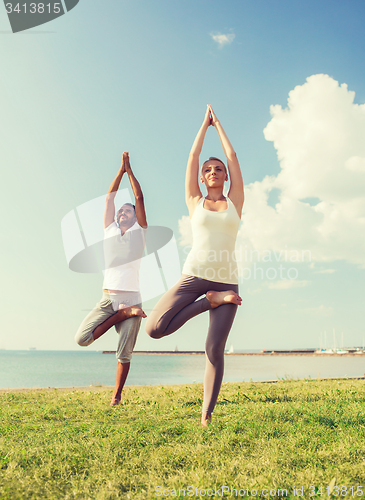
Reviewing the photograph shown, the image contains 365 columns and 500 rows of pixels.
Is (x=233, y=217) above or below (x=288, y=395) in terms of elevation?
above

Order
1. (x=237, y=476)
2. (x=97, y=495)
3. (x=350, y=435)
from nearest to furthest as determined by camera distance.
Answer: (x=97, y=495)
(x=237, y=476)
(x=350, y=435)

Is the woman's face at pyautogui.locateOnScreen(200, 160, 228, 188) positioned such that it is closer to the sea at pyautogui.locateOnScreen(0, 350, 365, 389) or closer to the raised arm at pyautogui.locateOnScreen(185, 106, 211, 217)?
the raised arm at pyautogui.locateOnScreen(185, 106, 211, 217)

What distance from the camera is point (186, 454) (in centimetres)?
307

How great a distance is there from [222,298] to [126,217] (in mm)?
2576

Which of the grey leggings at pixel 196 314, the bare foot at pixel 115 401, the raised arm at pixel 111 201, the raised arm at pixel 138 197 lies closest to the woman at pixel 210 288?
the grey leggings at pixel 196 314

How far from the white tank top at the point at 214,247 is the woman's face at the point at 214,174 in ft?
1.55

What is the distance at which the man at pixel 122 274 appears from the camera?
5.80m

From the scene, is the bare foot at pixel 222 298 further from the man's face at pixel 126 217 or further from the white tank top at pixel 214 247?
the man's face at pixel 126 217

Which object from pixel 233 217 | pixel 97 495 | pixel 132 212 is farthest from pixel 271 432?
pixel 132 212

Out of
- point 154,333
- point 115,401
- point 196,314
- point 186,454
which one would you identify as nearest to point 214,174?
point 196,314

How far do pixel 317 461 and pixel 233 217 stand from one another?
8.90 feet

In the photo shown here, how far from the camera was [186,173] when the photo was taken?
195 inches

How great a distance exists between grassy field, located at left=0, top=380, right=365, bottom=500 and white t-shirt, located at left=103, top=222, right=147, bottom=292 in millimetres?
1936

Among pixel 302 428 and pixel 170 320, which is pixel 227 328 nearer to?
pixel 170 320
